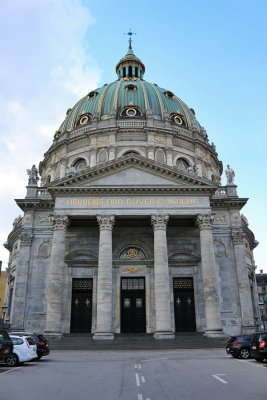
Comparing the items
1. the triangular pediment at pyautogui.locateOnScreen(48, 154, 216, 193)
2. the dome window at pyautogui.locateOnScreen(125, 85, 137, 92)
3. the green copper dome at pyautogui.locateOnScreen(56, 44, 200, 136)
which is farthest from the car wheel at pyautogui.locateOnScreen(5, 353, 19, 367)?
the dome window at pyautogui.locateOnScreen(125, 85, 137, 92)

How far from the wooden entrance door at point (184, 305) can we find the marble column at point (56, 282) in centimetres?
1025

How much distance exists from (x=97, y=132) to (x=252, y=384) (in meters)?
38.5

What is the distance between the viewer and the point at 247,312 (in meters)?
33.5

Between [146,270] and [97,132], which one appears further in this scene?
[97,132]

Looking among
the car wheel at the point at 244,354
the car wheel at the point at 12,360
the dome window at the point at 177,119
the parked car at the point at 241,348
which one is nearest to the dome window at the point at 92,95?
the dome window at the point at 177,119

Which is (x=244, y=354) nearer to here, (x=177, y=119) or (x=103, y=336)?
(x=103, y=336)

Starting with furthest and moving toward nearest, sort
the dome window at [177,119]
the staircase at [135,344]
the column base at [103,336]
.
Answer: the dome window at [177,119], the column base at [103,336], the staircase at [135,344]

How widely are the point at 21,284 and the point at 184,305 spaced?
14189 millimetres

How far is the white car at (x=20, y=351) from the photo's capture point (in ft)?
54.0

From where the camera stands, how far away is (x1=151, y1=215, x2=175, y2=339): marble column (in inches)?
1113

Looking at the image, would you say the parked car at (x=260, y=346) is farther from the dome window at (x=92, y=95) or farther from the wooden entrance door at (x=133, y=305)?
the dome window at (x=92, y=95)

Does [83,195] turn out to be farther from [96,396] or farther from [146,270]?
[96,396]

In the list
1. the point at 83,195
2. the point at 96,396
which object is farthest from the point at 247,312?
the point at 96,396

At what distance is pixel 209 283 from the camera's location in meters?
29.8
